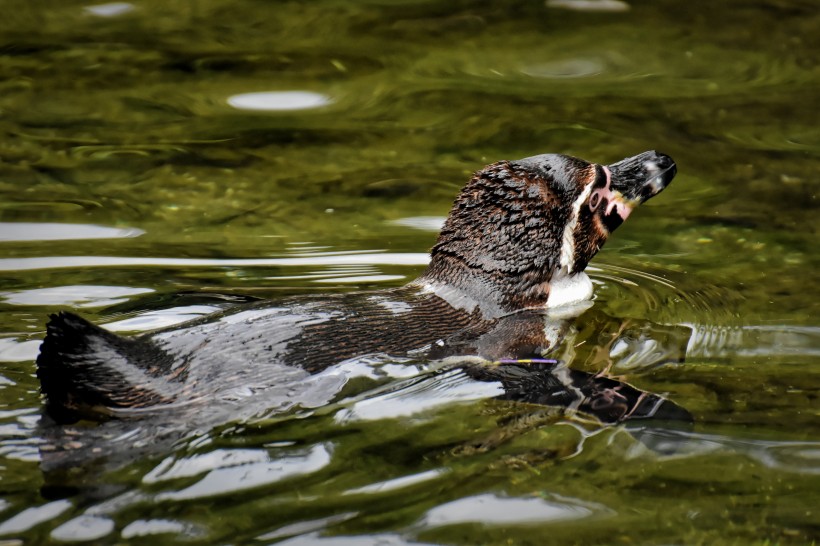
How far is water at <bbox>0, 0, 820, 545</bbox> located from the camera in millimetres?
4461

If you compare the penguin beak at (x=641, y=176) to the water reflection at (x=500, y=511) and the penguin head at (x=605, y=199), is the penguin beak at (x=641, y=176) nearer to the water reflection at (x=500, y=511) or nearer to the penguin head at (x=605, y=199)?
the penguin head at (x=605, y=199)

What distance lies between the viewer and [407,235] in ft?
24.8

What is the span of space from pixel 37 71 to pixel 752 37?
5.52 meters

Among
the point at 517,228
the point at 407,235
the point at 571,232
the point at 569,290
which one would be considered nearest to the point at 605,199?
the point at 571,232

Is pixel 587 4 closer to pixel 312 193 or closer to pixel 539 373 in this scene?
pixel 312 193

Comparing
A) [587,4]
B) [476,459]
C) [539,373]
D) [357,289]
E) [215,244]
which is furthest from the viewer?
[587,4]

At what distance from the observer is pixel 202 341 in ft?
16.2

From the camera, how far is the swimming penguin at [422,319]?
4.75m

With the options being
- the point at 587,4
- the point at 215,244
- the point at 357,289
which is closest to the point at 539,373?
the point at 357,289

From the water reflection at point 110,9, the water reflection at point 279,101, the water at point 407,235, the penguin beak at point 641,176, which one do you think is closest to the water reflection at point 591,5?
the water at point 407,235

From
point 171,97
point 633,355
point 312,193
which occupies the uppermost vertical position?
point 171,97

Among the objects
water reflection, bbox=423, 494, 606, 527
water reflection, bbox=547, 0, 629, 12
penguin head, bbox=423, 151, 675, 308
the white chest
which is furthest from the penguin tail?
water reflection, bbox=547, 0, 629, 12

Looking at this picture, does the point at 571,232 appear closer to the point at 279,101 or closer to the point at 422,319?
the point at 422,319

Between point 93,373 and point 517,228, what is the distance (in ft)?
7.36
